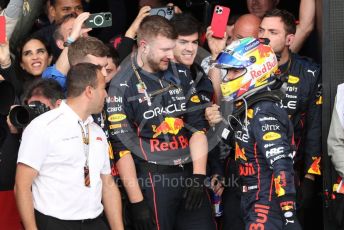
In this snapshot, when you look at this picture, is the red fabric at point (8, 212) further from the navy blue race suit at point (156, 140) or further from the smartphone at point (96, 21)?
the smartphone at point (96, 21)

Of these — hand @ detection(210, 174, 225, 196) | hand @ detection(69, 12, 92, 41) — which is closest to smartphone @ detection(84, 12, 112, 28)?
hand @ detection(69, 12, 92, 41)

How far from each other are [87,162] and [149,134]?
0.87 meters

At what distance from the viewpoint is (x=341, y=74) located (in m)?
7.38

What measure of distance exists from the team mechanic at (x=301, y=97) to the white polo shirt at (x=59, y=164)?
2050 millimetres

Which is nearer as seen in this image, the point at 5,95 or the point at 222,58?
the point at 5,95

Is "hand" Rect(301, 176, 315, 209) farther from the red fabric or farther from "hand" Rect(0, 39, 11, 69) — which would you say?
"hand" Rect(0, 39, 11, 69)

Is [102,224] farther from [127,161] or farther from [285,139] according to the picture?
[285,139]

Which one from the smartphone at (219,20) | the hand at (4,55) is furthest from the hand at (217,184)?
the hand at (4,55)

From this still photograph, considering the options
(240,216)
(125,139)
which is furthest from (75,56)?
(240,216)

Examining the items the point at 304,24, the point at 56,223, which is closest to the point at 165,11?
the point at 304,24

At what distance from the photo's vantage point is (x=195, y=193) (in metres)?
6.95

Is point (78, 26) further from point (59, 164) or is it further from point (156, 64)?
point (59, 164)

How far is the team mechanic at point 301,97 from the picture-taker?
738 centimetres

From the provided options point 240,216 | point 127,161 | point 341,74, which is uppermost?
point 341,74
